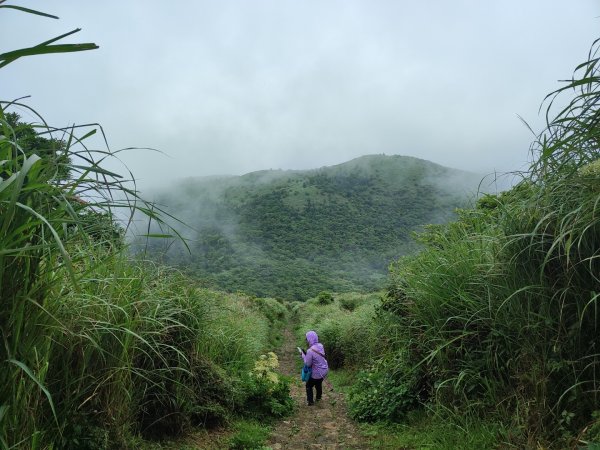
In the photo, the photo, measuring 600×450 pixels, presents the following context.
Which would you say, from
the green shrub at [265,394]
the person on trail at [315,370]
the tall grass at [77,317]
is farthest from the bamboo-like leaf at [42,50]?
the person on trail at [315,370]

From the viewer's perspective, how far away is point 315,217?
87938mm

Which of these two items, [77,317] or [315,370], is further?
[315,370]

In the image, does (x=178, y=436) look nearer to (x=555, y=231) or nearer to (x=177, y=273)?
(x=177, y=273)

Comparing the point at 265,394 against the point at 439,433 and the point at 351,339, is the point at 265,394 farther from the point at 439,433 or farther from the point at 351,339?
the point at 351,339

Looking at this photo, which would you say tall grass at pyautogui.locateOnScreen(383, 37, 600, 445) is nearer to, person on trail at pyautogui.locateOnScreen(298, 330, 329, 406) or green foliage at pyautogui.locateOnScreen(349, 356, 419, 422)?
green foliage at pyautogui.locateOnScreen(349, 356, 419, 422)

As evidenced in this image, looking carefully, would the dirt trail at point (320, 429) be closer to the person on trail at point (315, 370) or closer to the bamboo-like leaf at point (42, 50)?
the person on trail at point (315, 370)

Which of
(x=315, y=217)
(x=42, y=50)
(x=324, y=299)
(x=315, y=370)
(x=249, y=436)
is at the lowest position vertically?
(x=324, y=299)

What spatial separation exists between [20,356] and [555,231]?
10.8 ft

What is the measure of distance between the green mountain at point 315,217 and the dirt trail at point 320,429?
34277mm

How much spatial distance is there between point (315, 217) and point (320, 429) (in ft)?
267

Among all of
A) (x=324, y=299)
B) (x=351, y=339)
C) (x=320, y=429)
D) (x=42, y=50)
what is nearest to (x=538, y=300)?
(x=42, y=50)

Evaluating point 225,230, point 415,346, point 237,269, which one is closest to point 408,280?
point 415,346

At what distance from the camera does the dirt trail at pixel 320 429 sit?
5877 millimetres

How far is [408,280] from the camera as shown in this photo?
5.75m
